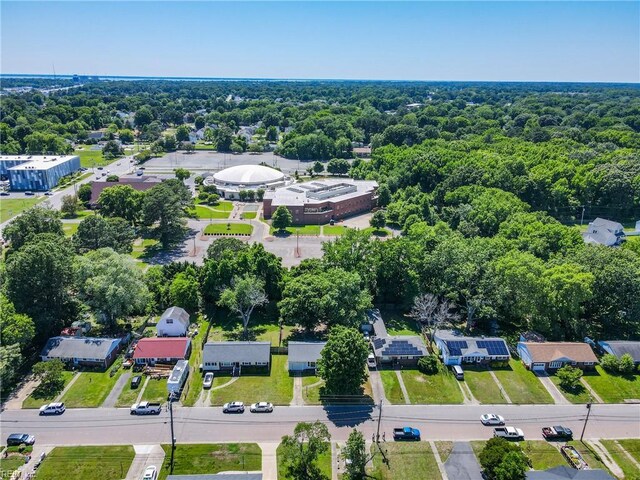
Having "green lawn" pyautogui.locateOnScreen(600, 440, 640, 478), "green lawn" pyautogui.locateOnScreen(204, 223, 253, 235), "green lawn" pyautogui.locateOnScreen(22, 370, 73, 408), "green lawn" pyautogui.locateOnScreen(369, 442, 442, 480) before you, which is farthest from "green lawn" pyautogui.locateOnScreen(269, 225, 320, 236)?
"green lawn" pyautogui.locateOnScreen(600, 440, 640, 478)

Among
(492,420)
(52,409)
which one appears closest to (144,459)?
(52,409)

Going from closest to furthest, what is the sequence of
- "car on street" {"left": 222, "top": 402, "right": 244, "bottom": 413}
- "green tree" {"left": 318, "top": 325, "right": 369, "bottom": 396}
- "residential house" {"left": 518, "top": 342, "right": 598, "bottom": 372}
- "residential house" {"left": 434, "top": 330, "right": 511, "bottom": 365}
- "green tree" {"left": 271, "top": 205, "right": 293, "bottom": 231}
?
1. "green tree" {"left": 318, "top": 325, "right": 369, "bottom": 396}
2. "car on street" {"left": 222, "top": 402, "right": 244, "bottom": 413}
3. "residential house" {"left": 518, "top": 342, "right": 598, "bottom": 372}
4. "residential house" {"left": 434, "top": 330, "right": 511, "bottom": 365}
5. "green tree" {"left": 271, "top": 205, "right": 293, "bottom": 231}

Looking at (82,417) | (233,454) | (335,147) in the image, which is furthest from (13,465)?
(335,147)

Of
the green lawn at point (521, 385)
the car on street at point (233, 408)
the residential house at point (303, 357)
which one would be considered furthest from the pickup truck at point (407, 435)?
the car on street at point (233, 408)

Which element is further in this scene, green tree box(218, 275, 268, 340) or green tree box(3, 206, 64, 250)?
green tree box(3, 206, 64, 250)

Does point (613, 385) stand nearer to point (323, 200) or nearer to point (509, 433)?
point (509, 433)

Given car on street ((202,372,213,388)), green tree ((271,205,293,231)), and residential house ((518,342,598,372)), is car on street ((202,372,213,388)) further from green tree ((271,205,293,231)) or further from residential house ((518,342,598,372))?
green tree ((271,205,293,231))
